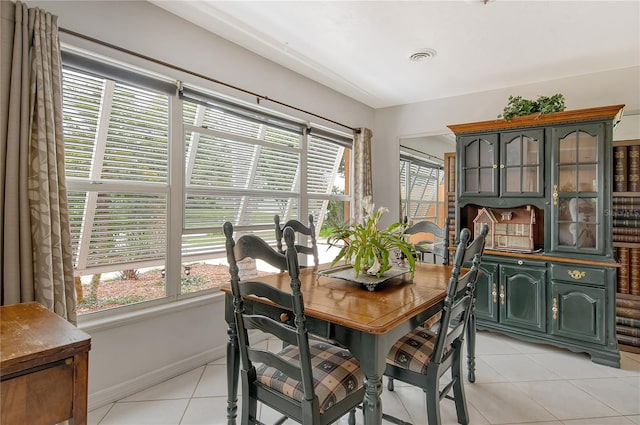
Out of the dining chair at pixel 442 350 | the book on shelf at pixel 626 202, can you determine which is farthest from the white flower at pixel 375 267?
the book on shelf at pixel 626 202

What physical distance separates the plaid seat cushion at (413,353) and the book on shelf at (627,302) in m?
2.40

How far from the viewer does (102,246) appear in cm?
219

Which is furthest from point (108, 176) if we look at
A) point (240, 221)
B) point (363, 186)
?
point (363, 186)

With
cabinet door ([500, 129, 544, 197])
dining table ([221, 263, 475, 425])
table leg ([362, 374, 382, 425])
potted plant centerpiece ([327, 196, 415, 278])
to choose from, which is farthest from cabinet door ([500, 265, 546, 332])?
table leg ([362, 374, 382, 425])

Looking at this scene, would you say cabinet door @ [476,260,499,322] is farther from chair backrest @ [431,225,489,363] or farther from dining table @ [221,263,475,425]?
chair backrest @ [431,225,489,363]

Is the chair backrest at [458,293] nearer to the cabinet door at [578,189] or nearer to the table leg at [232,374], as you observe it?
the table leg at [232,374]

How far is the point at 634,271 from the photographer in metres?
Result: 3.03

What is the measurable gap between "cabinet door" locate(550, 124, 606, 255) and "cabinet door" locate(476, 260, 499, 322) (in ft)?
1.79

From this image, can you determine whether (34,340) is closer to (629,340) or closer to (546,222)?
(546,222)

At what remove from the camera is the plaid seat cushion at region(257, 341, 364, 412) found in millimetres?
1394

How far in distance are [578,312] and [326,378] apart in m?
2.55

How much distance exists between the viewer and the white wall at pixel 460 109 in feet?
10.4

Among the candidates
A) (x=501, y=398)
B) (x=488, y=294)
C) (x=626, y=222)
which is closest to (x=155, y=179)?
(x=501, y=398)

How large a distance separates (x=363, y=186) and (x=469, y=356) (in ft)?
7.31
